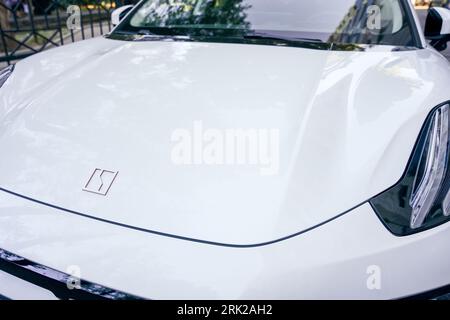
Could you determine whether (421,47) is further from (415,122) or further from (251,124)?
(251,124)

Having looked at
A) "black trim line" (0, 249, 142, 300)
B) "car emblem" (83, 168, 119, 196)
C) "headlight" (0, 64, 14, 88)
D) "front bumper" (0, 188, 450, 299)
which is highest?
"headlight" (0, 64, 14, 88)

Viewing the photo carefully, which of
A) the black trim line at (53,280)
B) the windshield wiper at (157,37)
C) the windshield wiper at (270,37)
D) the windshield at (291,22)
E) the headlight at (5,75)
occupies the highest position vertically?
the windshield at (291,22)

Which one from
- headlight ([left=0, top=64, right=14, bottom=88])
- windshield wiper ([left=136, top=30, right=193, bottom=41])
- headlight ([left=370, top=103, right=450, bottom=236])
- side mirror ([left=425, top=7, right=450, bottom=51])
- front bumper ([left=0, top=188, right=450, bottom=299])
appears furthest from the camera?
side mirror ([left=425, top=7, right=450, bottom=51])

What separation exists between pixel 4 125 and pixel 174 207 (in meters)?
0.79

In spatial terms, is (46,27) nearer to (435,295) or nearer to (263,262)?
(263,262)

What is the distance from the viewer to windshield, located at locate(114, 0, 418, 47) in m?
1.80

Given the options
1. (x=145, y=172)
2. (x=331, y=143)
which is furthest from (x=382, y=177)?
(x=145, y=172)

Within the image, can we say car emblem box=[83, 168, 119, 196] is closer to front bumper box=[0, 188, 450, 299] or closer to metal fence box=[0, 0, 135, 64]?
front bumper box=[0, 188, 450, 299]

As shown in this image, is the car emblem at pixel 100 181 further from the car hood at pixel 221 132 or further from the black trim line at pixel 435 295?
the black trim line at pixel 435 295

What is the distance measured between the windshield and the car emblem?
40.6 inches

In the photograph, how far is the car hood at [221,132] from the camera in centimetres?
99

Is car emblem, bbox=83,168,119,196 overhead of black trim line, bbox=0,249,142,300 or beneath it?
overhead

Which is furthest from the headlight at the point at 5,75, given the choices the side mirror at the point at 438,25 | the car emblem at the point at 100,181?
the side mirror at the point at 438,25

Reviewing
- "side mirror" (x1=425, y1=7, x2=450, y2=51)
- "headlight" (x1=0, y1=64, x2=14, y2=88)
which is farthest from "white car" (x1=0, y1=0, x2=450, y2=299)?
"side mirror" (x1=425, y1=7, x2=450, y2=51)
